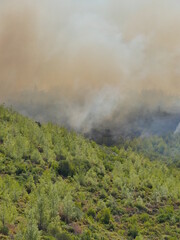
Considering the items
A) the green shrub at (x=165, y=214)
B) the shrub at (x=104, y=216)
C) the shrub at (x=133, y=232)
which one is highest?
the green shrub at (x=165, y=214)

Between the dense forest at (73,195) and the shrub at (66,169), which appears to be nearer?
the dense forest at (73,195)

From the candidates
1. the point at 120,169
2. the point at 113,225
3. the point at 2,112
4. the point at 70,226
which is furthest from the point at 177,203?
the point at 2,112

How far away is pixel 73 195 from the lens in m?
106

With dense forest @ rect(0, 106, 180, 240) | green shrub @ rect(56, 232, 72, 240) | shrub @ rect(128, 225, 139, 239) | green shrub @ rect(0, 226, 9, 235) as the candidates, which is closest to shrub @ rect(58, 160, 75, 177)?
dense forest @ rect(0, 106, 180, 240)

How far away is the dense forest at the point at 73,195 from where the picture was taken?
229 ft

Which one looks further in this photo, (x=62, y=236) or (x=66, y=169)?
(x=66, y=169)

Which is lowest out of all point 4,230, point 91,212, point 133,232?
point 4,230

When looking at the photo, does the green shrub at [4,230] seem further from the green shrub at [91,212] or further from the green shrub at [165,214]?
the green shrub at [165,214]

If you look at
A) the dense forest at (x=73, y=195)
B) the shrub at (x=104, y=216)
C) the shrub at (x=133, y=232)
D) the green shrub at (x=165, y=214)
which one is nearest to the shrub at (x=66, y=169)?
the dense forest at (x=73, y=195)

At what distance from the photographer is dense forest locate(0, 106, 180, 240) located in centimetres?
6994

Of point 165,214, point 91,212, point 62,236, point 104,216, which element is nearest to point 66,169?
point 91,212

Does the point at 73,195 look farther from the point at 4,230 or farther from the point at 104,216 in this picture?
the point at 4,230

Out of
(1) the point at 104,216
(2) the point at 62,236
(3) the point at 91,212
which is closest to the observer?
(2) the point at 62,236

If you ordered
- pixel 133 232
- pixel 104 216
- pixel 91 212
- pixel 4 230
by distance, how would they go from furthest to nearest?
pixel 91 212
pixel 104 216
pixel 133 232
pixel 4 230
